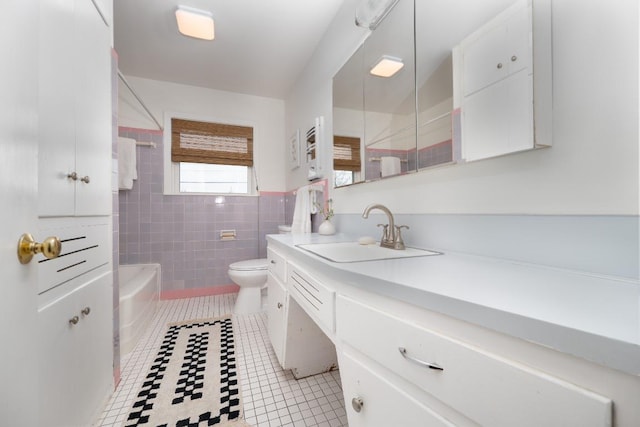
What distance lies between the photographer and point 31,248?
54 cm

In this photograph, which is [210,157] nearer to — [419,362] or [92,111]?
[92,111]

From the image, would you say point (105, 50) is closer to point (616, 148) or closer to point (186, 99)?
point (186, 99)

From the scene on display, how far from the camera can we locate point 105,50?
50.1 inches

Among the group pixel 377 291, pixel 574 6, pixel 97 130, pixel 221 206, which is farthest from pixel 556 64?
pixel 221 206

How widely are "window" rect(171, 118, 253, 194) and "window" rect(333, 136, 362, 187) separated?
63.6 inches

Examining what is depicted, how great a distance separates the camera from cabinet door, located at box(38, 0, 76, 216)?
2.68 ft

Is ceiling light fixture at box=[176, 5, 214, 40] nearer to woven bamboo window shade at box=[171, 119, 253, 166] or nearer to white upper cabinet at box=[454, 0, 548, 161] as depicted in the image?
woven bamboo window shade at box=[171, 119, 253, 166]

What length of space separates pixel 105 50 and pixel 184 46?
1.16 m

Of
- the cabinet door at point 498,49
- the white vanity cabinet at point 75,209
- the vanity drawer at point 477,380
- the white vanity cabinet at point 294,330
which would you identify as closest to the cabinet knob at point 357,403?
the vanity drawer at point 477,380

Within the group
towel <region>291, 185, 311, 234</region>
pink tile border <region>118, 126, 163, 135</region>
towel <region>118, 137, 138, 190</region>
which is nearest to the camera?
towel <region>291, 185, 311, 234</region>

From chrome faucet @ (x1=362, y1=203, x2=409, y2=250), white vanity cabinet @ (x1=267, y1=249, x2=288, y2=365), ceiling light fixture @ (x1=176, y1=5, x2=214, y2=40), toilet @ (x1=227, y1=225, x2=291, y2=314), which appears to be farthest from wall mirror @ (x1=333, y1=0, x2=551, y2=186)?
toilet @ (x1=227, y1=225, x2=291, y2=314)

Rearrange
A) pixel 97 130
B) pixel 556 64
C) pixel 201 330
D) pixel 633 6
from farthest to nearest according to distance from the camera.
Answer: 1. pixel 201 330
2. pixel 97 130
3. pixel 556 64
4. pixel 633 6

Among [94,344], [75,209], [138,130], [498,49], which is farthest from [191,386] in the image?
[138,130]

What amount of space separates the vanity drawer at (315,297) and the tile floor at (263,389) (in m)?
0.54
